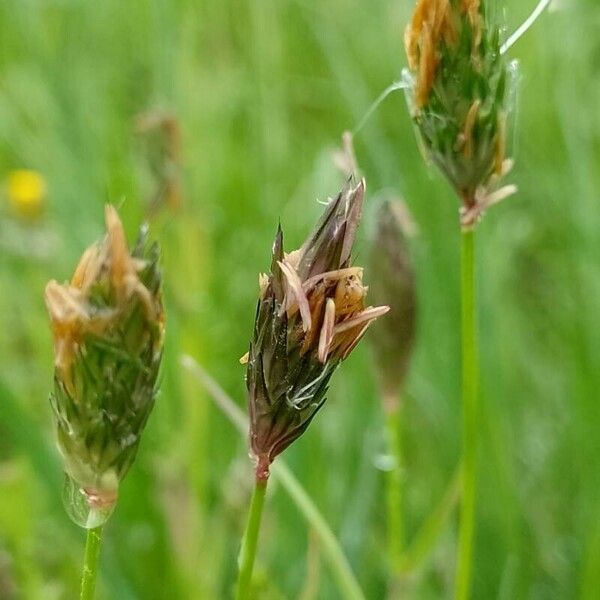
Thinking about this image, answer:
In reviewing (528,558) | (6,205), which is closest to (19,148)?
(6,205)

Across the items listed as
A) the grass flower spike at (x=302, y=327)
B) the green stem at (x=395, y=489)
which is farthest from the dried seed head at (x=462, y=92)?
the green stem at (x=395, y=489)

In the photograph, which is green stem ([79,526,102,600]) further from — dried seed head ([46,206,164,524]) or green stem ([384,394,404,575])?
green stem ([384,394,404,575])

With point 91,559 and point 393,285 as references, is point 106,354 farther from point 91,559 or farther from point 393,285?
point 393,285

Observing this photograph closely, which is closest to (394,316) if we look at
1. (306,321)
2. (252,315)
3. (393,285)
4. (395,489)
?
(393,285)

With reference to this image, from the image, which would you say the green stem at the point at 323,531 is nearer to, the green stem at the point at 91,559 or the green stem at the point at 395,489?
the green stem at the point at 395,489

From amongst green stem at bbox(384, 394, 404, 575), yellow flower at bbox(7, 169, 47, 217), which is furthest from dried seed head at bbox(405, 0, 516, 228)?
yellow flower at bbox(7, 169, 47, 217)

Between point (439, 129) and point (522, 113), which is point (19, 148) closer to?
point (522, 113)
